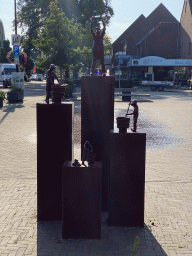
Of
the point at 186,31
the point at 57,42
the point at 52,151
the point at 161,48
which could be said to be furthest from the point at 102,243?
the point at 161,48

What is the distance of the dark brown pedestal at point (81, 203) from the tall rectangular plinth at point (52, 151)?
0.61m

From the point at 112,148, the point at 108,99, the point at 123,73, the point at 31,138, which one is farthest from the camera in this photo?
the point at 123,73

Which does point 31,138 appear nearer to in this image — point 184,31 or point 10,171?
point 10,171

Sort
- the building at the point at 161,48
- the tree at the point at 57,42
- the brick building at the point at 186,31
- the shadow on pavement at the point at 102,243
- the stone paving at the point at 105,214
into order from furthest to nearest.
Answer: the brick building at the point at 186,31
the building at the point at 161,48
the tree at the point at 57,42
the stone paving at the point at 105,214
the shadow on pavement at the point at 102,243

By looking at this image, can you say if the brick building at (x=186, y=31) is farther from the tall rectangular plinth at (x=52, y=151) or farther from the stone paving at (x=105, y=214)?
the tall rectangular plinth at (x=52, y=151)

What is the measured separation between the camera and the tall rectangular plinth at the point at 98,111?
5516 millimetres

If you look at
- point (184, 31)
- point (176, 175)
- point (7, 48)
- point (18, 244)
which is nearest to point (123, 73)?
point (184, 31)

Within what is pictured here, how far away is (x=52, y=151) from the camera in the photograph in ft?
17.9

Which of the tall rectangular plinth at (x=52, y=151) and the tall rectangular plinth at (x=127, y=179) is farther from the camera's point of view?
the tall rectangular plinth at (x=52, y=151)

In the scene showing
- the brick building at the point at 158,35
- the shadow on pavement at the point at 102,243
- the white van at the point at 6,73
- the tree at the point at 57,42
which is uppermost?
the brick building at the point at 158,35

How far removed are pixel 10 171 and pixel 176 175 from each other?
3.94m

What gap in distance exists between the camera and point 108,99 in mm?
5559

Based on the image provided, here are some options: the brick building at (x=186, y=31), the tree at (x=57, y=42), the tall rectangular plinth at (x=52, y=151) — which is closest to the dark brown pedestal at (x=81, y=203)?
the tall rectangular plinth at (x=52, y=151)

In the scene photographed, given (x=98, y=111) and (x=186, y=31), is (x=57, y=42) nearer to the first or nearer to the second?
(x=98, y=111)
